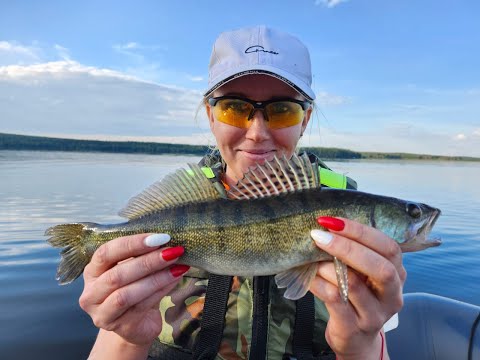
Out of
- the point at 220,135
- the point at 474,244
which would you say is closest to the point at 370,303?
the point at 220,135

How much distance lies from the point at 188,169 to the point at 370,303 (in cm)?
190

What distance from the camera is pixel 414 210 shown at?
10.7 ft

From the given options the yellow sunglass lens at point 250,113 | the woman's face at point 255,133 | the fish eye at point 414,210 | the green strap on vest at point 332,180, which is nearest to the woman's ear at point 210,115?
the woman's face at point 255,133

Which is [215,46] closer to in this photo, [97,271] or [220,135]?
[220,135]

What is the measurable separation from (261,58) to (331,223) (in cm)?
195

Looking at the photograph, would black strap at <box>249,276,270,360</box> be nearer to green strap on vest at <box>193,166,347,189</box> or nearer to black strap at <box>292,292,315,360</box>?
black strap at <box>292,292,315,360</box>

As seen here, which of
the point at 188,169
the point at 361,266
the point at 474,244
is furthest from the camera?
the point at 474,244

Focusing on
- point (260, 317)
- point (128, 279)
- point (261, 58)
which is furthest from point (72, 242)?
point (261, 58)

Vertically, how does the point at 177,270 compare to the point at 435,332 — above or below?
above

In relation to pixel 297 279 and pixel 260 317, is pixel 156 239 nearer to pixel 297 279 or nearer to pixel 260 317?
pixel 297 279

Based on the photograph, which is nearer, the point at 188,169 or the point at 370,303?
the point at 370,303

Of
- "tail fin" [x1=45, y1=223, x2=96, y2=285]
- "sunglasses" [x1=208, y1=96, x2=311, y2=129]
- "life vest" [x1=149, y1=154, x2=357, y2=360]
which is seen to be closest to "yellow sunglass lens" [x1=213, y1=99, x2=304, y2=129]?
"sunglasses" [x1=208, y1=96, x2=311, y2=129]

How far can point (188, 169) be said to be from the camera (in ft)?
11.8

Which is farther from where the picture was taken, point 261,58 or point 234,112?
point 234,112
